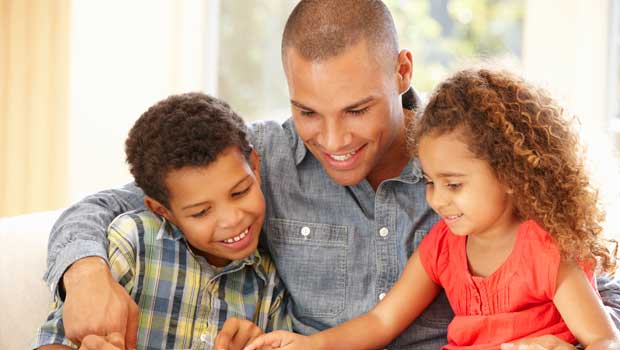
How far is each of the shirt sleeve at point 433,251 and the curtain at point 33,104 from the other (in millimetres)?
2504

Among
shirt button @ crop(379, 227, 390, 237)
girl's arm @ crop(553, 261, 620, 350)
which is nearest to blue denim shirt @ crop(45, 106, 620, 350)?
shirt button @ crop(379, 227, 390, 237)

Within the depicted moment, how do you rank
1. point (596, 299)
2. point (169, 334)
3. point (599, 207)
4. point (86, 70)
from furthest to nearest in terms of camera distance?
point (86, 70), point (169, 334), point (599, 207), point (596, 299)

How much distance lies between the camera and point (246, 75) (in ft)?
14.5

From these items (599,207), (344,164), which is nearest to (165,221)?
(344,164)

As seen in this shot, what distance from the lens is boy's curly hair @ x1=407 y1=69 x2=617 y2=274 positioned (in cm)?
172

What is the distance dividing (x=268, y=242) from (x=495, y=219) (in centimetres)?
62

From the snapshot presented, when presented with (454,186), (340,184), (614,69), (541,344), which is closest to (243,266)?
(340,184)

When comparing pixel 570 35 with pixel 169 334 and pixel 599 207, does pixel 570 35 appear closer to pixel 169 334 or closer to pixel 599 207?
pixel 599 207

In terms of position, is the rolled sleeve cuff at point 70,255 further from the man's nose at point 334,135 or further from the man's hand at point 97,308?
the man's nose at point 334,135

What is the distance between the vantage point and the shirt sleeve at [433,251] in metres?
1.92

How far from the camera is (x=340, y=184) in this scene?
2139mm

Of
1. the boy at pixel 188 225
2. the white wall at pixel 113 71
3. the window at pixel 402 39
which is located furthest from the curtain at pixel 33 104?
the boy at pixel 188 225

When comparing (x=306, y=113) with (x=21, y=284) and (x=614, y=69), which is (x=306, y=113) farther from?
(x=614, y=69)

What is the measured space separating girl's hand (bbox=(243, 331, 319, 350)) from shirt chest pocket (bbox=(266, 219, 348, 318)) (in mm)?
213
